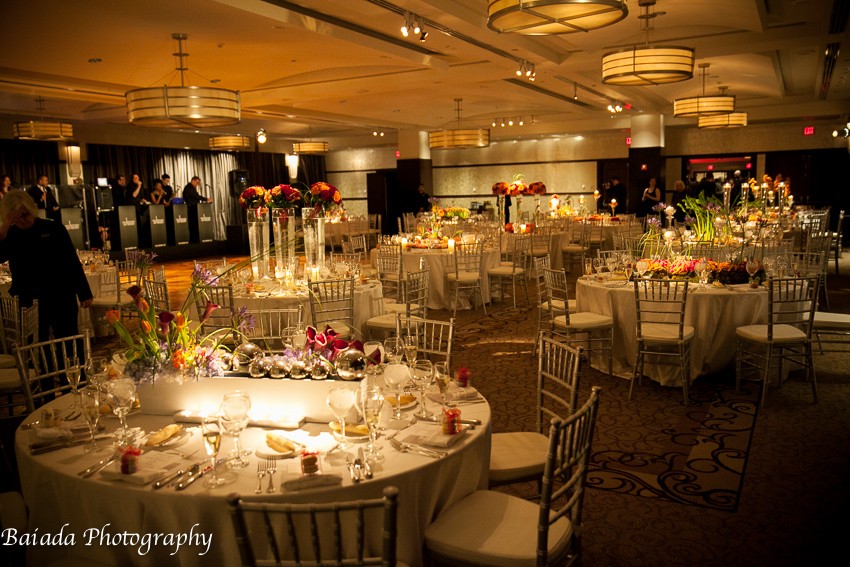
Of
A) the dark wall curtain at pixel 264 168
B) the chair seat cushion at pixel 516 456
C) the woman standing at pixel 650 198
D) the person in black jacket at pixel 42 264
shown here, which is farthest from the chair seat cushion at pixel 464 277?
the dark wall curtain at pixel 264 168

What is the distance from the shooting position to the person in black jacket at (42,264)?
504 centimetres

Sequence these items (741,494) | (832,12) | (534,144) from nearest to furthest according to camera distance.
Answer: (741,494) → (832,12) → (534,144)

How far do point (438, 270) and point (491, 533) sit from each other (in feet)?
22.8

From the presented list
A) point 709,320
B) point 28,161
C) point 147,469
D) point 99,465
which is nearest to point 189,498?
point 147,469

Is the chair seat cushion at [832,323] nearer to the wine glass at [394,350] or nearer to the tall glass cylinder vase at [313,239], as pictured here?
the wine glass at [394,350]

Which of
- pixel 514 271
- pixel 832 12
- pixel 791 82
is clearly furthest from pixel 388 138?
pixel 832 12

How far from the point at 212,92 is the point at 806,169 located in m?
17.8

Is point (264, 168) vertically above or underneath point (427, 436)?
above

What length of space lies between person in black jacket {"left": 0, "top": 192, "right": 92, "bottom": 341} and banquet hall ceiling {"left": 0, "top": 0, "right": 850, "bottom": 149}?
219 centimetres

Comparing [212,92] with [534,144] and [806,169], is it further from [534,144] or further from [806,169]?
[806,169]

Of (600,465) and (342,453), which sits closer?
(342,453)

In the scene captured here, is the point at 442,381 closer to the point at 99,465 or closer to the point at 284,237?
the point at 99,465

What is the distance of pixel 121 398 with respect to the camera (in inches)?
113

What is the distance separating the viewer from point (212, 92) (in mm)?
6512
